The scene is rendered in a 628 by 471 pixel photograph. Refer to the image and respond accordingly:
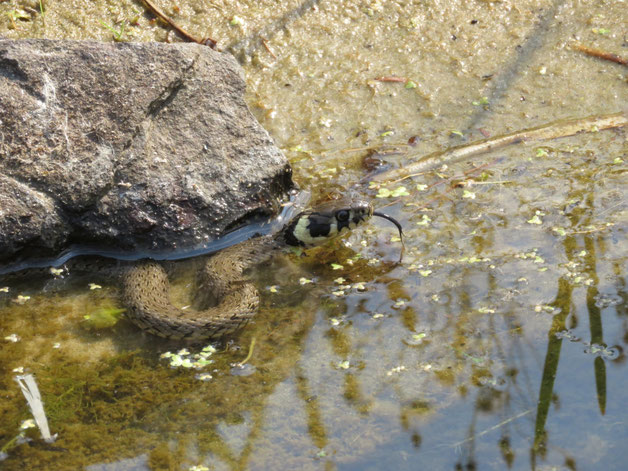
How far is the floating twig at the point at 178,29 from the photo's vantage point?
19.7 ft

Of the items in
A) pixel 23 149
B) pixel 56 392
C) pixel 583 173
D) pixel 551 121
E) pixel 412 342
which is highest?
pixel 551 121

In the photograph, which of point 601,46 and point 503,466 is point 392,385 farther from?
point 601,46

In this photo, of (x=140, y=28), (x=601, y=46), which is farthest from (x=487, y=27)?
(x=140, y=28)

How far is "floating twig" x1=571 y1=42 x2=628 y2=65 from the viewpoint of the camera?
6152 millimetres

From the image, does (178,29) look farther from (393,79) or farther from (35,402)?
(35,402)

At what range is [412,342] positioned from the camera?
371cm

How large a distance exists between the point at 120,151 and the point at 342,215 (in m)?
1.47

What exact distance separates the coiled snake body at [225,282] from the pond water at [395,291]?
0.12 meters

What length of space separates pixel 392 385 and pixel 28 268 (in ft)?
8.08

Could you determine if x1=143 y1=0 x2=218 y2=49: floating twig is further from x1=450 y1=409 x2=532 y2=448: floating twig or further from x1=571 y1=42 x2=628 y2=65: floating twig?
x1=450 y1=409 x2=532 y2=448: floating twig

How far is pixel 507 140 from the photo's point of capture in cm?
541

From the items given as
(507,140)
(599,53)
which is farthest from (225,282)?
(599,53)

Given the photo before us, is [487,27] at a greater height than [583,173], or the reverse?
[487,27]

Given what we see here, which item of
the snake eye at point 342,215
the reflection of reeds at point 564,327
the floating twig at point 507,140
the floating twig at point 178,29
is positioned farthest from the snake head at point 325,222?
the floating twig at point 178,29
